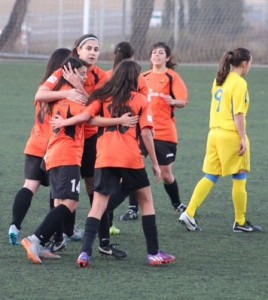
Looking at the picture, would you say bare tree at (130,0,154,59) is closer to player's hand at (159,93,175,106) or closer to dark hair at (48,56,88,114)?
player's hand at (159,93,175,106)

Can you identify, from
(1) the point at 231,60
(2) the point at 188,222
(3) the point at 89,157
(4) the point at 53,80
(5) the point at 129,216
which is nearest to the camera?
(4) the point at 53,80

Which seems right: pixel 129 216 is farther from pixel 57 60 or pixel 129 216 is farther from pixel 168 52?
pixel 57 60

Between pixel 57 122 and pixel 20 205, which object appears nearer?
pixel 57 122

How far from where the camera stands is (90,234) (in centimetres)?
705

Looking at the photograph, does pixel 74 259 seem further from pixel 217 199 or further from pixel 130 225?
pixel 217 199

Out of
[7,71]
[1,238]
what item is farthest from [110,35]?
[1,238]

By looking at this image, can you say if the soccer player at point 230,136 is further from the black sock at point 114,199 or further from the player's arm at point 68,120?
the player's arm at point 68,120

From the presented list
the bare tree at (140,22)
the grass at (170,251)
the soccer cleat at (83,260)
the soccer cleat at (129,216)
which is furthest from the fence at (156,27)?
the soccer cleat at (83,260)

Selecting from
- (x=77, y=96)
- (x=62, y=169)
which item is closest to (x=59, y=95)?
(x=77, y=96)

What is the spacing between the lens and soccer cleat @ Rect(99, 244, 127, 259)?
7.41 m

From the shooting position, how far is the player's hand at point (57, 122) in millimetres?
7074

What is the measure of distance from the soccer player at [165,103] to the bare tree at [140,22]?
16.0m

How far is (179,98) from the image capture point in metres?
9.36

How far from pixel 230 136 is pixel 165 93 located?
115 cm
